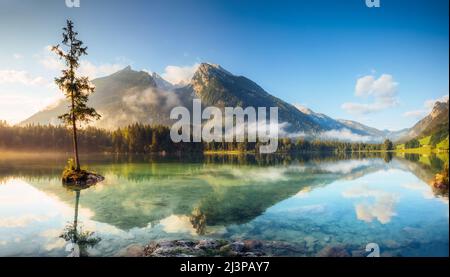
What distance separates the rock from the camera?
1077 cm

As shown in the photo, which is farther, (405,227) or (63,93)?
(63,93)

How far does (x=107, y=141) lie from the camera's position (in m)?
51.5

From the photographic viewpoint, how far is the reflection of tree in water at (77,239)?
11.1m

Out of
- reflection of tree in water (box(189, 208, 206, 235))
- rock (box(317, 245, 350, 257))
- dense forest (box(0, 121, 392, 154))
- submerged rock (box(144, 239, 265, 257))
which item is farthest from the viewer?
dense forest (box(0, 121, 392, 154))

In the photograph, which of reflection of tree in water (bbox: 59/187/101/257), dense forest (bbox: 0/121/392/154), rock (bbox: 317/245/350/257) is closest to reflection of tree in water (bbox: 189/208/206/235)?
reflection of tree in water (bbox: 59/187/101/257)

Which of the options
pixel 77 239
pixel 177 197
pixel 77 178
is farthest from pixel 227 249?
pixel 77 178

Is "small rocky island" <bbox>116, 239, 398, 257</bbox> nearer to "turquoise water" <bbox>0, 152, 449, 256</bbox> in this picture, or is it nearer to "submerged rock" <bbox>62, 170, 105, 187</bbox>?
"turquoise water" <bbox>0, 152, 449, 256</bbox>

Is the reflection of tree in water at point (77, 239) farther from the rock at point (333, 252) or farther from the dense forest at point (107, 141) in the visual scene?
the dense forest at point (107, 141)

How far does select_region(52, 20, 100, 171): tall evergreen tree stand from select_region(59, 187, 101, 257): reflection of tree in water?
8.89 m
